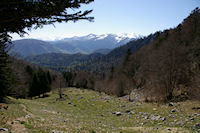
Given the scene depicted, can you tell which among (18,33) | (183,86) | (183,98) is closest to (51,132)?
(18,33)

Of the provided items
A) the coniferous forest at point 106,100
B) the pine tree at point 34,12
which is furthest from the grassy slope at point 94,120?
A: the pine tree at point 34,12

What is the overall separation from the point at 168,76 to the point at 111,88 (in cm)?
5355

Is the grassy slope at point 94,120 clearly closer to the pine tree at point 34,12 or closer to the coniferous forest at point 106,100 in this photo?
the coniferous forest at point 106,100

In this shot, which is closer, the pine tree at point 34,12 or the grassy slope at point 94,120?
the pine tree at point 34,12

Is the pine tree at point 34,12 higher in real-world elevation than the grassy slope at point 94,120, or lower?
higher

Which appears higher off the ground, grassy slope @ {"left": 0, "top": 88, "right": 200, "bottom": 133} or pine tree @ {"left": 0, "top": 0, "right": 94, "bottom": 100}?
pine tree @ {"left": 0, "top": 0, "right": 94, "bottom": 100}

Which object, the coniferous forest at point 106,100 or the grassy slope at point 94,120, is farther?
the grassy slope at point 94,120

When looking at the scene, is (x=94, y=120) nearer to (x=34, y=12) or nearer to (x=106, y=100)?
(x=34, y=12)

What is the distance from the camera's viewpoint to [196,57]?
33.0 m

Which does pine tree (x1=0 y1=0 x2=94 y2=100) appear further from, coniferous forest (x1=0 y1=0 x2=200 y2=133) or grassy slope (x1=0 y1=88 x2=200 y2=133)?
grassy slope (x1=0 y1=88 x2=200 y2=133)

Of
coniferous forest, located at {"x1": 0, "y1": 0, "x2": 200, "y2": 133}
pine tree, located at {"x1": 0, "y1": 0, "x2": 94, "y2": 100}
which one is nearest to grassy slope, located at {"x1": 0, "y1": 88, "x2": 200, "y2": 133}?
coniferous forest, located at {"x1": 0, "y1": 0, "x2": 200, "y2": 133}

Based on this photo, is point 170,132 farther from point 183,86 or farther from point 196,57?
point 196,57

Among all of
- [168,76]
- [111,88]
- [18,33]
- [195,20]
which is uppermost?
[195,20]

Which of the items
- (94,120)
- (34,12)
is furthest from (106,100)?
(34,12)
